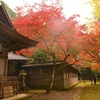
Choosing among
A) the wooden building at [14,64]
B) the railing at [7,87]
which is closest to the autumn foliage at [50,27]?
the wooden building at [14,64]

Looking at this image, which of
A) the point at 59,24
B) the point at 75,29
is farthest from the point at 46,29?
the point at 75,29

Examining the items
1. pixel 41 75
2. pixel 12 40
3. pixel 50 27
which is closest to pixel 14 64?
pixel 41 75

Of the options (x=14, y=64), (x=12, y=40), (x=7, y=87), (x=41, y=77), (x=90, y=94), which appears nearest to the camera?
(x=12, y=40)

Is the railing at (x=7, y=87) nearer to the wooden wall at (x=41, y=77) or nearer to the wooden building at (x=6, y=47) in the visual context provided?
the wooden building at (x=6, y=47)

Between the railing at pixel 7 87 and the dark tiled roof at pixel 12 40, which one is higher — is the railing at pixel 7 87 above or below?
below

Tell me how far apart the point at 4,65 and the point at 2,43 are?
1.94m

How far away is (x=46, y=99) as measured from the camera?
15516 mm

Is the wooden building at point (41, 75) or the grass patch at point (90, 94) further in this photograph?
the wooden building at point (41, 75)

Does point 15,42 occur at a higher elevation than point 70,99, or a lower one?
higher

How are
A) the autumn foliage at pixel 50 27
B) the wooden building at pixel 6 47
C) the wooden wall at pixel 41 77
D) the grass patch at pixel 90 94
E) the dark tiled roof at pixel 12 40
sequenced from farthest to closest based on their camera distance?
the wooden wall at pixel 41 77 < the autumn foliage at pixel 50 27 < the grass patch at pixel 90 94 < the wooden building at pixel 6 47 < the dark tiled roof at pixel 12 40

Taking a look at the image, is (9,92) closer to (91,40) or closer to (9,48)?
(9,48)

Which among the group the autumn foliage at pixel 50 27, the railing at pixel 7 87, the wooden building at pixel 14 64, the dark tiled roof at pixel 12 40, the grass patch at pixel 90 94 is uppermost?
the autumn foliage at pixel 50 27

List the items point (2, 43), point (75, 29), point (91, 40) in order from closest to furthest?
point (2, 43)
point (75, 29)
point (91, 40)

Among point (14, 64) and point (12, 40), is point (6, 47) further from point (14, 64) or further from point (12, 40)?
point (14, 64)
